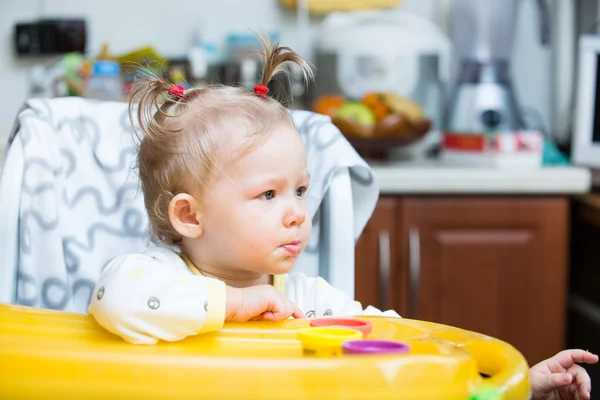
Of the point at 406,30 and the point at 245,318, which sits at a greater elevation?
the point at 406,30

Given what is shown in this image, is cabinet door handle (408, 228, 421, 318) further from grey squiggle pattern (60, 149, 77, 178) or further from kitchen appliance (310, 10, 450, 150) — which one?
grey squiggle pattern (60, 149, 77, 178)

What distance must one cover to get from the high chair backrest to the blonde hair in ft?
0.64

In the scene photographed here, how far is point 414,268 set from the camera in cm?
193

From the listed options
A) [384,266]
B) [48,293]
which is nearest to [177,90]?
[48,293]

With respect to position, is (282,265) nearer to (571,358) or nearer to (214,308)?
(214,308)

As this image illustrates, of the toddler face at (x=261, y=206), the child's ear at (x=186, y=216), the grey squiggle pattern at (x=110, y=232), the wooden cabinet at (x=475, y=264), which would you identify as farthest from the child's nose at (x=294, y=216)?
the wooden cabinet at (x=475, y=264)

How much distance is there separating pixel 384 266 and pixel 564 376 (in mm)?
1048

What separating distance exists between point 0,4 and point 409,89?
1.09 m

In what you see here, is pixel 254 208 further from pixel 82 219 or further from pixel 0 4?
pixel 0 4

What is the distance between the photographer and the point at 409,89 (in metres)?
2.09

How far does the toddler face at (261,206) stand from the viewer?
2.95ft

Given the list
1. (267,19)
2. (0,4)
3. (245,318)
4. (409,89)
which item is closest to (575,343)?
(409,89)

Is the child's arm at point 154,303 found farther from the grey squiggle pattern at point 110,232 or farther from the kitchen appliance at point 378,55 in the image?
the kitchen appliance at point 378,55

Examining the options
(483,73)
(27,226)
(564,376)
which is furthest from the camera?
(483,73)
